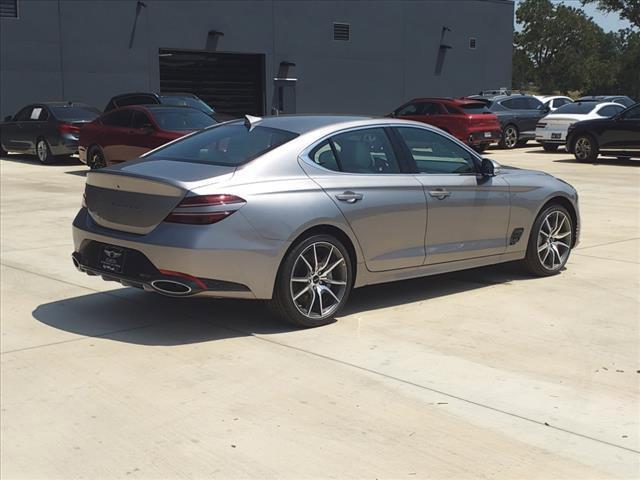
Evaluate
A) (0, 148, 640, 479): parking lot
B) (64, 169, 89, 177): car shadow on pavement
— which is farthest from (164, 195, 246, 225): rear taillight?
(64, 169, 89, 177): car shadow on pavement

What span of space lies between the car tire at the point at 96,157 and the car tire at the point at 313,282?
12.0 meters

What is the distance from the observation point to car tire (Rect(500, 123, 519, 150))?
27.1m

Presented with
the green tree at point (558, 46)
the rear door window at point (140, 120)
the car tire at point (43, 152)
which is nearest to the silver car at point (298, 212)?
the rear door window at point (140, 120)

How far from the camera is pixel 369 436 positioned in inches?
170

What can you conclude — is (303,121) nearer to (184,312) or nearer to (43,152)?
(184,312)

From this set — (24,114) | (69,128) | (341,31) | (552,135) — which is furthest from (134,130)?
(341,31)

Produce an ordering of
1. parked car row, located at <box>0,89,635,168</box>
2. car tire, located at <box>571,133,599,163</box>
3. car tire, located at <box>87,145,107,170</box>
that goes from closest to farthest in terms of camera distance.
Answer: parked car row, located at <box>0,89,635,168</box> → car tire, located at <box>87,145,107,170</box> → car tire, located at <box>571,133,599,163</box>

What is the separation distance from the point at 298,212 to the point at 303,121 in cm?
107

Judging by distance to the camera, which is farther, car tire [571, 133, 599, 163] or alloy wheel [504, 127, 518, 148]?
alloy wheel [504, 127, 518, 148]

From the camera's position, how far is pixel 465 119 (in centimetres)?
2391

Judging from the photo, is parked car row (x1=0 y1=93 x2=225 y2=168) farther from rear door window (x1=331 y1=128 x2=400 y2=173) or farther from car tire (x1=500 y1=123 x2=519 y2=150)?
car tire (x1=500 y1=123 x2=519 y2=150)

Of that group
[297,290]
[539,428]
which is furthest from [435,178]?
[539,428]

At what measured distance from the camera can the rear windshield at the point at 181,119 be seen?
16203mm

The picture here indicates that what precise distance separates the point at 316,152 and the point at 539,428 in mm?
2830
